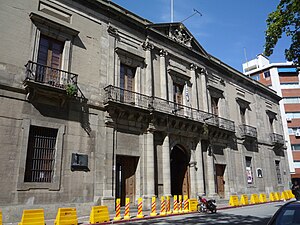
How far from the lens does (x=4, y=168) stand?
33.4 feet

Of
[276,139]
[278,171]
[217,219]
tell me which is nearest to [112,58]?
[217,219]

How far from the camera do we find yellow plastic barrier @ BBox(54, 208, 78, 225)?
952 cm

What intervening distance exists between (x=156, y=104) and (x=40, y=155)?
747 cm

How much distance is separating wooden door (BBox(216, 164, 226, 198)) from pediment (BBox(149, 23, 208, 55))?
9522mm

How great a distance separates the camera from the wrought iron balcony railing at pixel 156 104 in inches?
560

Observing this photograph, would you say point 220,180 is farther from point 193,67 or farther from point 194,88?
point 193,67

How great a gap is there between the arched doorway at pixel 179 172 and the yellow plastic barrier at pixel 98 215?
24.8ft

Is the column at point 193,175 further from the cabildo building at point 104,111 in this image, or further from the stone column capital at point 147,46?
the stone column capital at point 147,46

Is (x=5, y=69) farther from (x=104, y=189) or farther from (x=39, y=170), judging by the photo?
(x=104, y=189)

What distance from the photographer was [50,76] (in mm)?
12281

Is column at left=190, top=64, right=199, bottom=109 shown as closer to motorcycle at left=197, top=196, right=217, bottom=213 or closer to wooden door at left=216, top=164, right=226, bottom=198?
wooden door at left=216, top=164, right=226, bottom=198

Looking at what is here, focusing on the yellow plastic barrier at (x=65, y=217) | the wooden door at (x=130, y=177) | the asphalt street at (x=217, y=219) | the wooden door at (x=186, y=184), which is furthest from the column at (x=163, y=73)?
the yellow plastic barrier at (x=65, y=217)

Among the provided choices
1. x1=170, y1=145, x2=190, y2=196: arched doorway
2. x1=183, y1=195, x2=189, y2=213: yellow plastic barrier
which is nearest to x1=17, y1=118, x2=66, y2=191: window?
x1=183, y1=195, x2=189, y2=213: yellow plastic barrier

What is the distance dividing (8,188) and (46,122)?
3.08 meters
